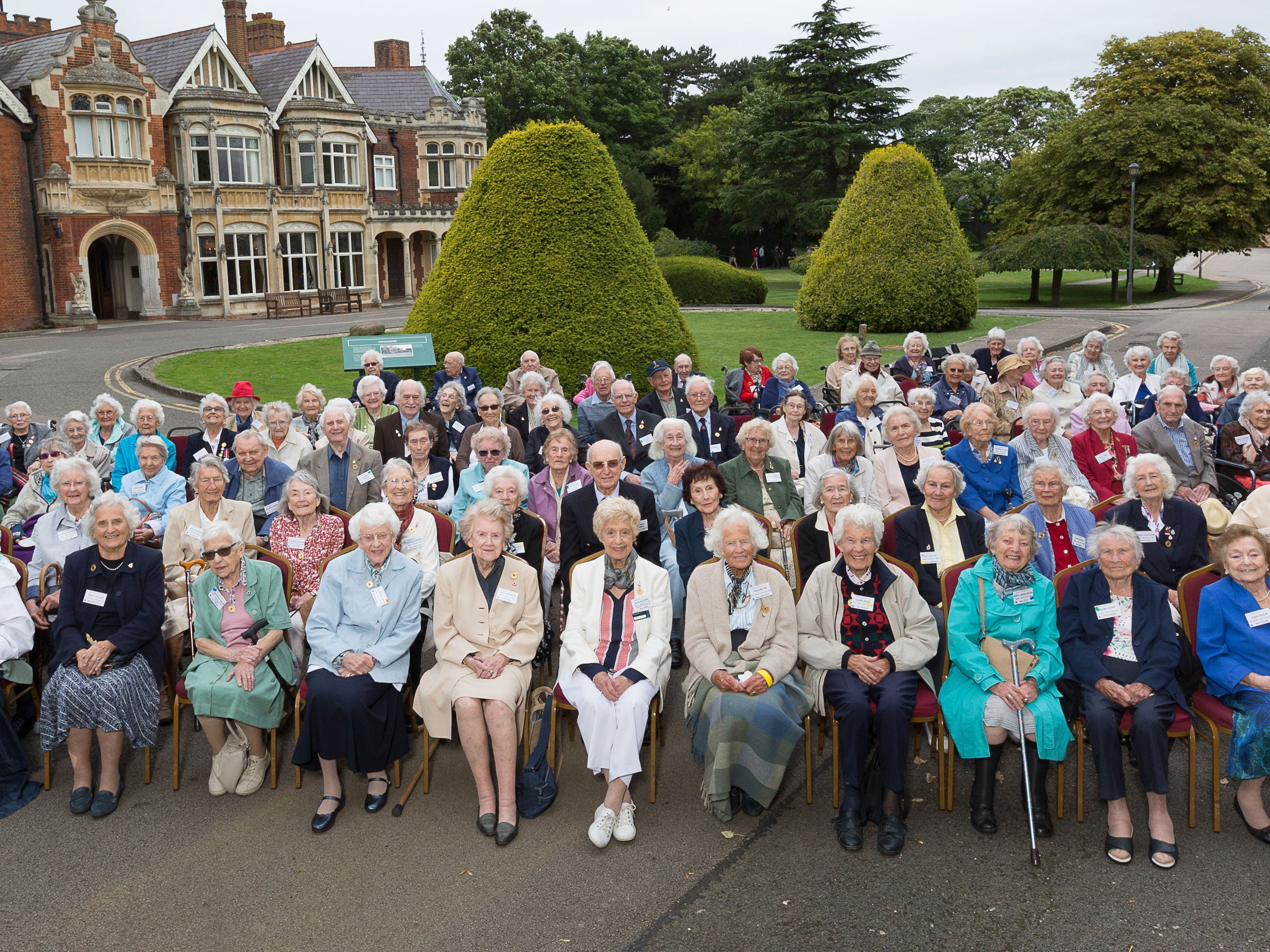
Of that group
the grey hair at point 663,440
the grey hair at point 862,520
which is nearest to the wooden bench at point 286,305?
the grey hair at point 663,440

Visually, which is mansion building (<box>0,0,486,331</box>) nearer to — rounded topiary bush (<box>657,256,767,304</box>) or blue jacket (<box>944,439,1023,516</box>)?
rounded topiary bush (<box>657,256,767,304</box>)

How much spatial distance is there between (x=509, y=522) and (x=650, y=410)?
400 cm

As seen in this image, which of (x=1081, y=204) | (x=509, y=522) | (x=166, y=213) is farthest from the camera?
(x=1081, y=204)

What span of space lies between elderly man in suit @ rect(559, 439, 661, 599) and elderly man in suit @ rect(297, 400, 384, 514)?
1.71 meters

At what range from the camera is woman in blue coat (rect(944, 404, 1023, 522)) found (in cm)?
705

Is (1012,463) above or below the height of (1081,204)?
below

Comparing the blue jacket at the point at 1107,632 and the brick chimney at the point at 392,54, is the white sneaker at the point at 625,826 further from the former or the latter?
the brick chimney at the point at 392,54

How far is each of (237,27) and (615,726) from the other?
140ft

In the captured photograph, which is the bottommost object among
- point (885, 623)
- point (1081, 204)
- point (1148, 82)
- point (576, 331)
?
point (885, 623)

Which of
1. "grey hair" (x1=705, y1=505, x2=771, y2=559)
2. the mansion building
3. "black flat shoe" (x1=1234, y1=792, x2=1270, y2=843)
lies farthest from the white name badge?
the mansion building

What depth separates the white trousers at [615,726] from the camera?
4.85 metres

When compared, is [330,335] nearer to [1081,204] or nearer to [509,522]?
[509,522]

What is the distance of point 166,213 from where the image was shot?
3594 centimetres

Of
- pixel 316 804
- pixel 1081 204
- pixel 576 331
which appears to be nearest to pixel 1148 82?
pixel 1081 204
